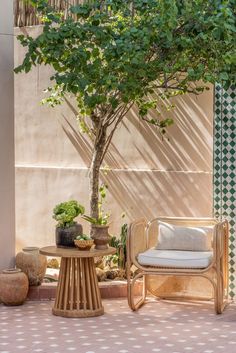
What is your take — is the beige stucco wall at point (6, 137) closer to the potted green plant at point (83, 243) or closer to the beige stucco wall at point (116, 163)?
the potted green plant at point (83, 243)

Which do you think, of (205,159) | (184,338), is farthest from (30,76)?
(184,338)

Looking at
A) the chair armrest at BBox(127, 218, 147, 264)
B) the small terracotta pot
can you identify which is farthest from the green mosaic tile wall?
the small terracotta pot

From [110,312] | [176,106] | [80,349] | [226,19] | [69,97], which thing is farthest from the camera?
[69,97]

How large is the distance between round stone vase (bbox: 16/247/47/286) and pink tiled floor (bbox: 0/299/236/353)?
309 mm

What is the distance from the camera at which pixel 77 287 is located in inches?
327

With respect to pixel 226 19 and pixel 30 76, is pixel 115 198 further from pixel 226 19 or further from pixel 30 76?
pixel 226 19

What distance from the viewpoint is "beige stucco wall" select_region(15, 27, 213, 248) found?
9641 millimetres

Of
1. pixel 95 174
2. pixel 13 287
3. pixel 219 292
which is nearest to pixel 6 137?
pixel 95 174

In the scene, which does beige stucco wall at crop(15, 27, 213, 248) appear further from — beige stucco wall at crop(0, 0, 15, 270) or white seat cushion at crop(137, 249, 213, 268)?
beige stucco wall at crop(0, 0, 15, 270)

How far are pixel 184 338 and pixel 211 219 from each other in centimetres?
203

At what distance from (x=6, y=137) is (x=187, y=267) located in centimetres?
261

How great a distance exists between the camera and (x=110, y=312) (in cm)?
852

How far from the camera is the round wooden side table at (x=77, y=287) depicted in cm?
830

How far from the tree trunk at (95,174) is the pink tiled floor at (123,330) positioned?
1.26 m
